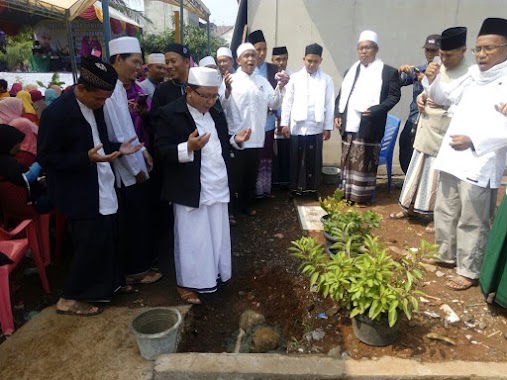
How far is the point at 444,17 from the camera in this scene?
23.7 feet

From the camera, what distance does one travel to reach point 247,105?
179 inches

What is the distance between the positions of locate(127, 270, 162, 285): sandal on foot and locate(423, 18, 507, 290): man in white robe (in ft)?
8.63

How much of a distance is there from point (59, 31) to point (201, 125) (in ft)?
51.4

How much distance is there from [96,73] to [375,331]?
256cm

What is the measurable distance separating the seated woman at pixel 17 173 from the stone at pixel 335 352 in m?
2.69

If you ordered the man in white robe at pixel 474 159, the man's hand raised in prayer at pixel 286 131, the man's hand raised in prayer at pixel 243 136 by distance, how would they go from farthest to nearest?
the man's hand raised in prayer at pixel 286 131, the man's hand raised in prayer at pixel 243 136, the man in white robe at pixel 474 159

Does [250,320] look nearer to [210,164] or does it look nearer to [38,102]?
[210,164]

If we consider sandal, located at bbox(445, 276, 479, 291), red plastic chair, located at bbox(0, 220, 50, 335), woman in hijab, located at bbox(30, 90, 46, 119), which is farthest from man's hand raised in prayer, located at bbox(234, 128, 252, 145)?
woman in hijab, located at bbox(30, 90, 46, 119)

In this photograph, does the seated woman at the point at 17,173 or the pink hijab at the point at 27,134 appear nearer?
the seated woman at the point at 17,173

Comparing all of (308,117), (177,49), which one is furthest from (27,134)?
(308,117)

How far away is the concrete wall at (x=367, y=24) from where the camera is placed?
719 centimetres

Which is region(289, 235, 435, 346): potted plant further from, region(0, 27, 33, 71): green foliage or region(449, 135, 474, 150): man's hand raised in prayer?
region(0, 27, 33, 71): green foliage

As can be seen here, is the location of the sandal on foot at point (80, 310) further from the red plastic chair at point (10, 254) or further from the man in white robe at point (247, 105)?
the man in white robe at point (247, 105)

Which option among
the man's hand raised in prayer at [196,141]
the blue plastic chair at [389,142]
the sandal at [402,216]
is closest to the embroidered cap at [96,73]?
the man's hand raised in prayer at [196,141]
